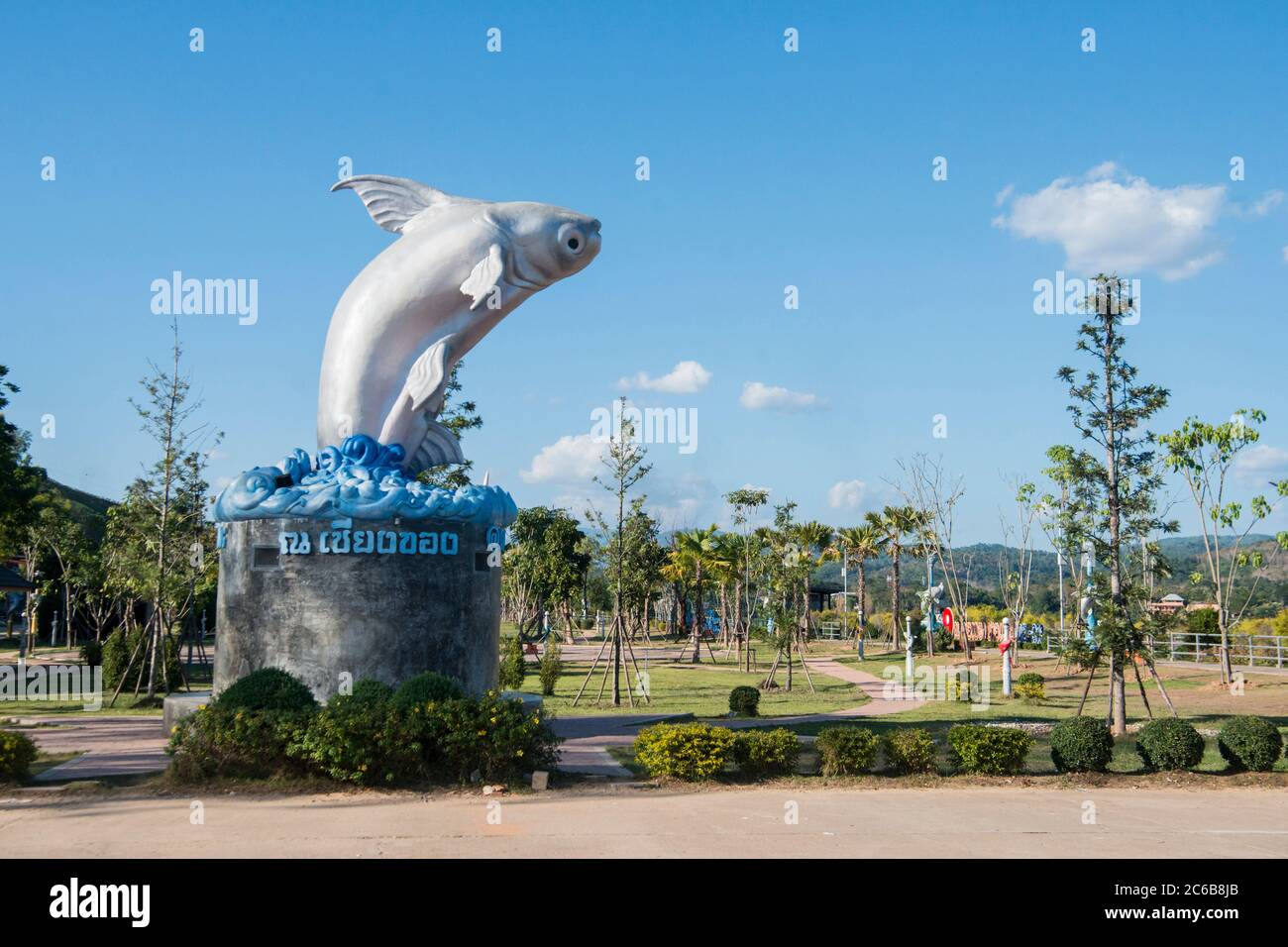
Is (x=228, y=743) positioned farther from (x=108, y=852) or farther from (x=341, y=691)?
(x=108, y=852)

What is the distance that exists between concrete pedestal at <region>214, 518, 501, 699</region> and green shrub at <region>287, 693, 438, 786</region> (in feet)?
7.41

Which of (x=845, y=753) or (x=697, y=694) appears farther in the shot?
(x=697, y=694)

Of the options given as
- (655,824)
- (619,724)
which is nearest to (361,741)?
(655,824)

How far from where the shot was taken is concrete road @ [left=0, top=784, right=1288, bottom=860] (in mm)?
10055

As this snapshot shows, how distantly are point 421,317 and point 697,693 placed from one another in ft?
52.2

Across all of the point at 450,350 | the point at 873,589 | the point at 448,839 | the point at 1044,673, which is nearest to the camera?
the point at 448,839

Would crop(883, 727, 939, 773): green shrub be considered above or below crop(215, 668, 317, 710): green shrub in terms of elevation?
below

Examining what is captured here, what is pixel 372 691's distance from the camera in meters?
13.6

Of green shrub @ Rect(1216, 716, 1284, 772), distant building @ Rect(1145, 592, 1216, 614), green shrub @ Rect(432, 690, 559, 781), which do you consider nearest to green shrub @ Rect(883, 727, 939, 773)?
green shrub @ Rect(1216, 716, 1284, 772)

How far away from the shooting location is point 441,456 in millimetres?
17375

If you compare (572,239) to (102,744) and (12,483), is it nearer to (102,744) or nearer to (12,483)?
(102,744)

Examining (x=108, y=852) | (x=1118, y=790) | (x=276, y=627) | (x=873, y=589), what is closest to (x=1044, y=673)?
(x=1118, y=790)

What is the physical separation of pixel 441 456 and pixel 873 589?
92414mm

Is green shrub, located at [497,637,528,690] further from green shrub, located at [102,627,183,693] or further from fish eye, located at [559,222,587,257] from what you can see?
fish eye, located at [559,222,587,257]
